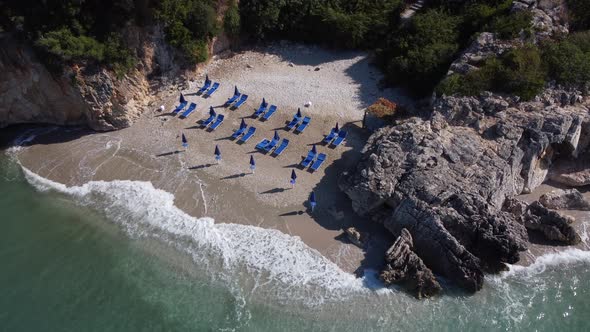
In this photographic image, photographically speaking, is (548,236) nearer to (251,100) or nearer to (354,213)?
(354,213)

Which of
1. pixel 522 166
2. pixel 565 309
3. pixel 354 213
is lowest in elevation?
pixel 565 309

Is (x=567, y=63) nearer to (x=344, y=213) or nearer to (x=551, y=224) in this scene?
(x=551, y=224)

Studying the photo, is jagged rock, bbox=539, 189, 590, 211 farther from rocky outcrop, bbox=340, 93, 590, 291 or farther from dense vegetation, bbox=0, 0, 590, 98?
dense vegetation, bbox=0, 0, 590, 98

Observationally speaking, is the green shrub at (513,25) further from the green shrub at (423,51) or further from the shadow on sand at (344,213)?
the shadow on sand at (344,213)

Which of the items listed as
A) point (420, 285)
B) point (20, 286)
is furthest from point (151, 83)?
point (420, 285)

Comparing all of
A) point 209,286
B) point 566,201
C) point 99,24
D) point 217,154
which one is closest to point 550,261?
point 566,201

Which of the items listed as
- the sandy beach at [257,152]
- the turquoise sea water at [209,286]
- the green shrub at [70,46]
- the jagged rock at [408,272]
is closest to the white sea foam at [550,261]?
the turquoise sea water at [209,286]
